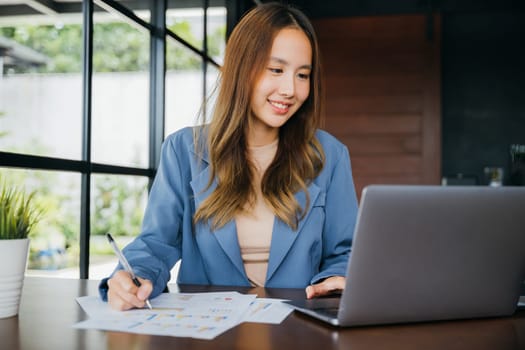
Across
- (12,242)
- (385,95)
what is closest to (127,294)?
(12,242)

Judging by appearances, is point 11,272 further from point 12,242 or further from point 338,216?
point 338,216

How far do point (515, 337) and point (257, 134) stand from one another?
105 centimetres

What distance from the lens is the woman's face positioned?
1.63m

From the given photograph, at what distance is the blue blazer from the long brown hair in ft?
0.11

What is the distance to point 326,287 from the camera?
4.34 ft


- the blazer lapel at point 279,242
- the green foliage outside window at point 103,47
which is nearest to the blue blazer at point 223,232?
the blazer lapel at point 279,242

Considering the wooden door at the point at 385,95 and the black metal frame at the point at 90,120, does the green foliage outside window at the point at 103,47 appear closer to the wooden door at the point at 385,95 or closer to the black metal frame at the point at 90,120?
the black metal frame at the point at 90,120

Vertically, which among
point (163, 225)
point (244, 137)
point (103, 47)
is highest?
point (103, 47)

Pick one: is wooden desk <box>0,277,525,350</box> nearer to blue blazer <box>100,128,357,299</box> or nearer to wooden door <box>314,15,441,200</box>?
blue blazer <box>100,128,357,299</box>

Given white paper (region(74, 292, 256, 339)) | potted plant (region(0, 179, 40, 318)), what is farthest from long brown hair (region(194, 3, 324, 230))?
potted plant (region(0, 179, 40, 318))

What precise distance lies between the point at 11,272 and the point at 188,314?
327 millimetres

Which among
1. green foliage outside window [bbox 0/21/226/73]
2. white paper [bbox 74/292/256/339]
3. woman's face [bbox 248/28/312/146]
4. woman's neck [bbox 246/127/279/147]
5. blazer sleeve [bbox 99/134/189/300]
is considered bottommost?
white paper [bbox 74/292/256/339]

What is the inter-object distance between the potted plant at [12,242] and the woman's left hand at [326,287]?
23.0 inches

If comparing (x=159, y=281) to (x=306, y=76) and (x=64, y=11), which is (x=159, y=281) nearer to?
(x=306, y=76)
